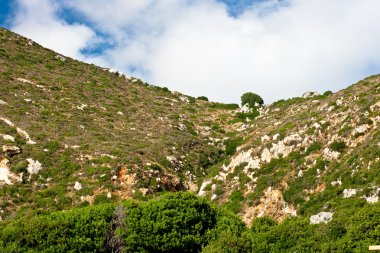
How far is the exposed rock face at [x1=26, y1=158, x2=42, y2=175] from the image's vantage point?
36.8 meters

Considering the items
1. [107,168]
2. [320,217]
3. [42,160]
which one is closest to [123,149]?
[107,168]

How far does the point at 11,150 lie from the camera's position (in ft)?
124

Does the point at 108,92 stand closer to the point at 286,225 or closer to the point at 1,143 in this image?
the point at 1,143

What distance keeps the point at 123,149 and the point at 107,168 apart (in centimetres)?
478

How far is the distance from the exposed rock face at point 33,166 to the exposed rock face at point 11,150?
4.42 feet

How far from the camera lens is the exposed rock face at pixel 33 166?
36.8 meters

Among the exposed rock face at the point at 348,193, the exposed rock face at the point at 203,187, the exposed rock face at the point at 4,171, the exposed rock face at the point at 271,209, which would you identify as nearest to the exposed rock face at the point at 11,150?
the exposed rock face at the point at 4,171

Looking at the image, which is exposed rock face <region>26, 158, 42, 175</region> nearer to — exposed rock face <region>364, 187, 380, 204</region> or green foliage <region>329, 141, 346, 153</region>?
green foliage <region>329, 141, 346, 153</region>

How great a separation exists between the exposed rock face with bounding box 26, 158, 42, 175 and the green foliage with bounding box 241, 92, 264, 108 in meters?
38.4

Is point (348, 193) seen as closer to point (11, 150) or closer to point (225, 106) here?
point (11, 150)

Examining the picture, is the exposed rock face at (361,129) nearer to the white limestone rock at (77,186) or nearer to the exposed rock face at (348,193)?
the exposed rock face at (348,193)

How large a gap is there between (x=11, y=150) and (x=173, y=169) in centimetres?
1421

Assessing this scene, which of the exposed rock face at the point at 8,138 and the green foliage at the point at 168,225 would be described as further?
the exposed rock face at the point at 8,138

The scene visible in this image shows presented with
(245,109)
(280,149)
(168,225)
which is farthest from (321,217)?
(245,109)
